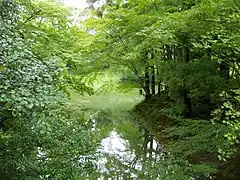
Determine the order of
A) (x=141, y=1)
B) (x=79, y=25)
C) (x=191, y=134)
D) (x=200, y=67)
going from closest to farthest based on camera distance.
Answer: (x=191, y=134) → (x=200, y=67) → (x=141, y=1) → (x=79, y=25)

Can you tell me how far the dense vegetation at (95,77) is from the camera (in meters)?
4.27

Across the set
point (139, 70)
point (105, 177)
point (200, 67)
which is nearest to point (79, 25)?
point (139, 70)

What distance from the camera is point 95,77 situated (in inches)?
579

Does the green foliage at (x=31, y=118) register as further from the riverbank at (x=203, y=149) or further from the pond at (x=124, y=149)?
the riverbank at (x=203, y=149)

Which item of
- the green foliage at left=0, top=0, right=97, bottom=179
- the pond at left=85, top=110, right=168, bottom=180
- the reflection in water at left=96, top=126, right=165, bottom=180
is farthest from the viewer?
the reflection in water at left=96, top=126, right=165, bottom=180

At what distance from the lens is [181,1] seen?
9.55 metres

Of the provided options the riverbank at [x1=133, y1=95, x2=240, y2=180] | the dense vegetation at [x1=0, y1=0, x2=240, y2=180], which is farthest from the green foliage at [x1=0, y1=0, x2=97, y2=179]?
the riverbank at [x1=133, y1=95, x2=240, y2=180]

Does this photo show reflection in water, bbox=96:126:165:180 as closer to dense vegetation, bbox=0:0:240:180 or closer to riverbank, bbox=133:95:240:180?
dense vegetation, bbox=0:0:240:180

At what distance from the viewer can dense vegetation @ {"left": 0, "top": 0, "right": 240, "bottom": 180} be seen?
4.27m

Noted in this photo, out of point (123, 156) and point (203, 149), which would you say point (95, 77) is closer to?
point (123, 156)

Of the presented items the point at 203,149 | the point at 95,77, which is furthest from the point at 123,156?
the point at 95,77

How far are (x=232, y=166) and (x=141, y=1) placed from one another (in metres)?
5.69

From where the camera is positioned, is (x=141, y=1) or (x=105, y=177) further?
(x=141, y=1)

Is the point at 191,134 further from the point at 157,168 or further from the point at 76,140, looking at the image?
the point at 76,140
